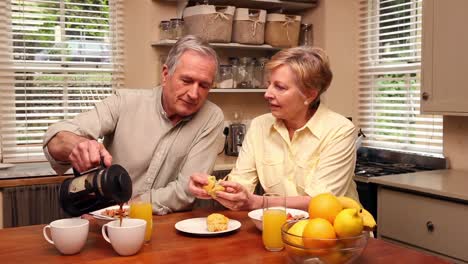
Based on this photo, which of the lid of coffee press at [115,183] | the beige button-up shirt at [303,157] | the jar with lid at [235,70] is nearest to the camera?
the lid of coffee press at [115,183]

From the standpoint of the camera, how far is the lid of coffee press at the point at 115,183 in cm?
131

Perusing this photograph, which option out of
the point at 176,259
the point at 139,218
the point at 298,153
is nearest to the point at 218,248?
the point at 176,259

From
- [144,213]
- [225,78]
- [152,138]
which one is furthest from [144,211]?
[225,78]

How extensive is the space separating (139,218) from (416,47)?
8.51 feet

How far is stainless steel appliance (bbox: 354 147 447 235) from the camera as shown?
9.65ft

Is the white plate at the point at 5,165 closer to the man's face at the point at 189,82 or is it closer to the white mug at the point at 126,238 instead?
the man's face at the point at 189,82

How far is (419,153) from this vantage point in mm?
3361

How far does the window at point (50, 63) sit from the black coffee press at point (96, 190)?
202 cm

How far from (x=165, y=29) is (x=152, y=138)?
145cm

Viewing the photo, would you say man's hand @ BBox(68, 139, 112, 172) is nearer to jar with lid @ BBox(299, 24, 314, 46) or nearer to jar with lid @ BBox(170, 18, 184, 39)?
jar with lid @ BBox(170, 18, 184, 39)

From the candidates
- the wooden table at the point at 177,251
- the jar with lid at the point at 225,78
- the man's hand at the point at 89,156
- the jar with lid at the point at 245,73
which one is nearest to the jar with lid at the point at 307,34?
the jar with lid at the point at 245,73

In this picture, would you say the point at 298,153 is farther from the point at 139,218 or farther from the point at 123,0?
the point at 123,0

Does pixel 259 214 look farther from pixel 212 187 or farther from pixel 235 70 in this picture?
pixel 235 70

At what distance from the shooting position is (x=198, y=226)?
163 cm
